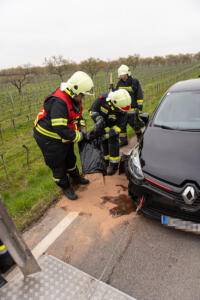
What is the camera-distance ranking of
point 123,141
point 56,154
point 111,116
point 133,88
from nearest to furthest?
1. point 56,154
2. point 111,116
3. point 133,88
4. point 123,141

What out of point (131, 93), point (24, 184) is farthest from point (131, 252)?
point (131, 93)

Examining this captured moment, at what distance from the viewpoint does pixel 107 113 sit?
3.58 meters

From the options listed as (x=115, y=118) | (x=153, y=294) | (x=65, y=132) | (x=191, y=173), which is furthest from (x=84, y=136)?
(x=153, y=294)

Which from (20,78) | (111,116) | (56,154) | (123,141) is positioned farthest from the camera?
(20,78)

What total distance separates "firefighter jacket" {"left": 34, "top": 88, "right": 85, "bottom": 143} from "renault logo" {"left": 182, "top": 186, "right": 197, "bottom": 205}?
1528mm

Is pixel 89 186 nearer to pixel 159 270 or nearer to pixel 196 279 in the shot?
pixel 159 270

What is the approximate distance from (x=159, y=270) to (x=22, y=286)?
4.18 feet

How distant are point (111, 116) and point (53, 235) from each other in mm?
2125

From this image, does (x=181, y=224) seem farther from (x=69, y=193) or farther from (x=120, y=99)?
(x=120, y=99)

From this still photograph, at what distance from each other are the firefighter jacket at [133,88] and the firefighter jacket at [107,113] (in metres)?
1.48

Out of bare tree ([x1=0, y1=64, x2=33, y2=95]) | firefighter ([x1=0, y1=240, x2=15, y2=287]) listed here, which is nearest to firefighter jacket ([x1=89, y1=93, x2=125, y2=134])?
firefighter ([x1=0, y1=240, x2=15, y2=287])

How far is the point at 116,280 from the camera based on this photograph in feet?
6.38

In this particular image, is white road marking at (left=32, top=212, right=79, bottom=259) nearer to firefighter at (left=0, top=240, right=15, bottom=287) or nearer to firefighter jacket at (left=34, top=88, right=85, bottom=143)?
firefighter at (left=0, top=240, right=15, bottom=287)

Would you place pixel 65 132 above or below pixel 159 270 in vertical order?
above
